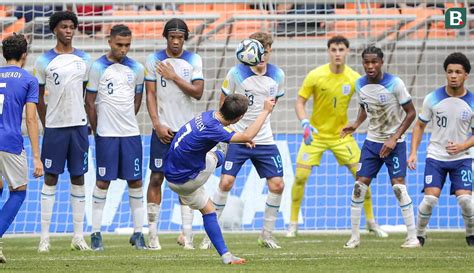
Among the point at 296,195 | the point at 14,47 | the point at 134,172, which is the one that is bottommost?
the point at 296,195

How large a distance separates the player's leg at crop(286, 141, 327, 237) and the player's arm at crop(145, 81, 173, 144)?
2.62 m

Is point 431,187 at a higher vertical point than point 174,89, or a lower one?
lower

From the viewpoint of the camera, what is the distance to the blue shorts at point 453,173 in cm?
1224

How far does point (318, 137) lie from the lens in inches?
550

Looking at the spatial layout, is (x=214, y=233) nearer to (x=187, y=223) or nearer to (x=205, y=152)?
(x=205, y=152)

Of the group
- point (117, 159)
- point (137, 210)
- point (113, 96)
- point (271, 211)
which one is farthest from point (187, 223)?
point (113, 96)

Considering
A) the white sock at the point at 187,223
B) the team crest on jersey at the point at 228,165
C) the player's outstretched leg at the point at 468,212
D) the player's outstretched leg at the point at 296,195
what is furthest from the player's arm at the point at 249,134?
the player's outstretched leg at the point at 296,195

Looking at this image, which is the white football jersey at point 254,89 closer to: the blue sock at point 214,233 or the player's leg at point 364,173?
the player's leg at point 364,173

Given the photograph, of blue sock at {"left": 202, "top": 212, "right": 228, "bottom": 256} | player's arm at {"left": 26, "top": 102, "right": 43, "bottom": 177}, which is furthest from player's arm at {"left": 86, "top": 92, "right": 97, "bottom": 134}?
blue sock at {"left": 202, "top": 212, "right": 228, "bottom": 256}

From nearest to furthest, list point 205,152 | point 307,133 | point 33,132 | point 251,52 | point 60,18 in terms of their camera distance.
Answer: point 205,152 < point 33,132 < point 251,52 < point 60,18 < point 307,133

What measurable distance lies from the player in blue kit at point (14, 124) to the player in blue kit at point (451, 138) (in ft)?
14.2

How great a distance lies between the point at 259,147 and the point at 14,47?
3127 millimetres

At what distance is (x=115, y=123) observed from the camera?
1188 cm

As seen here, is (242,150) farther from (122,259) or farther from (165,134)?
(122,259)
